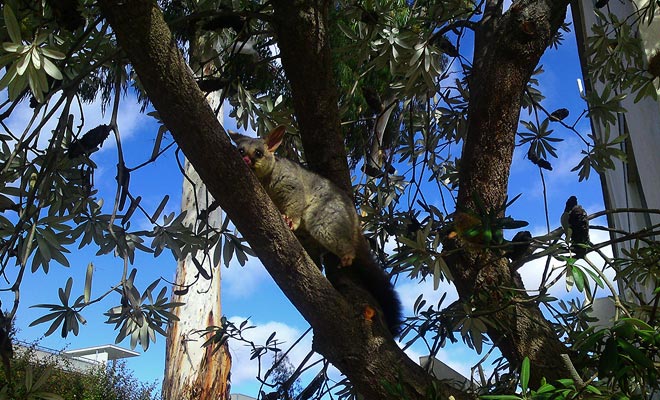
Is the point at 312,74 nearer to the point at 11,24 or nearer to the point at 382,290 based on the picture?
the point at 382,290

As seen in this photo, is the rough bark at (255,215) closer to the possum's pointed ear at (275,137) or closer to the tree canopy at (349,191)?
the tree canopy at (349,191)

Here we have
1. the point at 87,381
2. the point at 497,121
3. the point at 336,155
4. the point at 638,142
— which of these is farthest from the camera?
the point at 87,381

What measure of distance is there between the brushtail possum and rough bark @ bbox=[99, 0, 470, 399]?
0.51m

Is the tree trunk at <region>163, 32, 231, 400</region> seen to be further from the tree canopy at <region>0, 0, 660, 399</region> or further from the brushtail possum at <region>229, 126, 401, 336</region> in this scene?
the tree canopy at <region>0, 0, 660, 399</region>

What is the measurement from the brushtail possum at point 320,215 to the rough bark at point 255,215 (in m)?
0.51

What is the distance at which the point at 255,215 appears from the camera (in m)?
2.24

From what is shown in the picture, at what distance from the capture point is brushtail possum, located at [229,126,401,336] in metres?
3.19

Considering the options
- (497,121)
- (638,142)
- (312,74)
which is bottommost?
(497,121)

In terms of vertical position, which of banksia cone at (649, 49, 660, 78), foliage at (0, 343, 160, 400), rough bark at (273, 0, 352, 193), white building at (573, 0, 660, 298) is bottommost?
rough bark at (273, 0, 352, 193)

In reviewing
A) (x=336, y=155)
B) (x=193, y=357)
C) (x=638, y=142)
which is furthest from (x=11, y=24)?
(x=193, y=357)

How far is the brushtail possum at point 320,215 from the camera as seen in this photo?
3186mm

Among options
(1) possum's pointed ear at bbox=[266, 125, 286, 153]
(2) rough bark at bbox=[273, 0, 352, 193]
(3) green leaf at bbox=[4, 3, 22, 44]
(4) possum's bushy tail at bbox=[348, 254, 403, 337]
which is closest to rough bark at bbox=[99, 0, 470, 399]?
(3) green leaf at bbox=[4, 3, 22, 44]

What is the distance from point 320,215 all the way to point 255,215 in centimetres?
133

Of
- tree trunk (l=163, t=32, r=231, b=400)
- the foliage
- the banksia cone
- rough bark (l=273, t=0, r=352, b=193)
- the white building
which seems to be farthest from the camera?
the foliage
